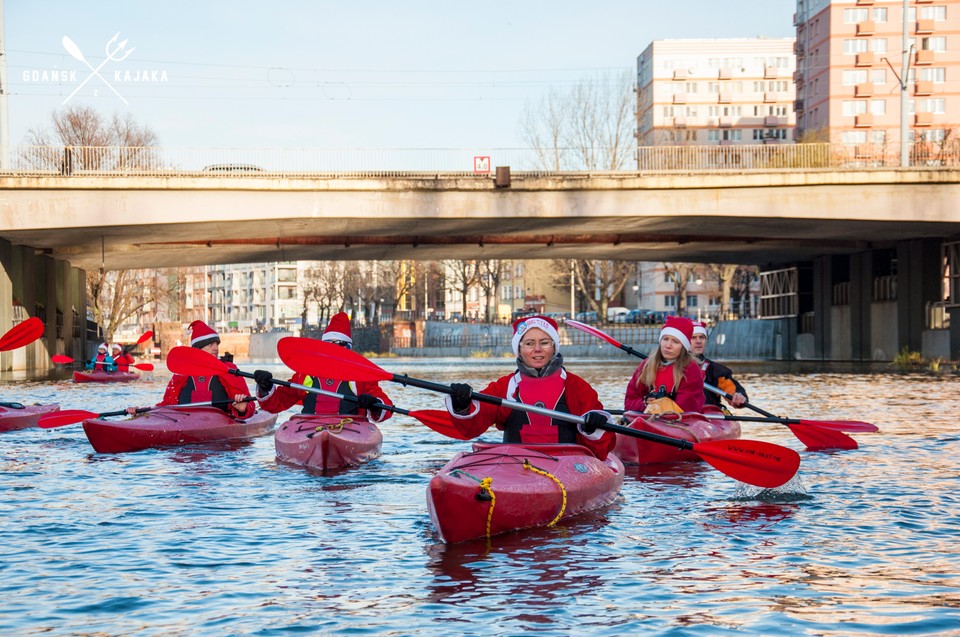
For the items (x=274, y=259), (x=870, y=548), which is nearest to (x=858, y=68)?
(x=274, y=259)

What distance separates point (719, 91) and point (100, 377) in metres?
94.6

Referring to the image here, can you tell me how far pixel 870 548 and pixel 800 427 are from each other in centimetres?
607

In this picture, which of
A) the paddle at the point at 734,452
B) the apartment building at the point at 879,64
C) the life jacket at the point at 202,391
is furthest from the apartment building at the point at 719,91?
the paddle at the point at 734,452

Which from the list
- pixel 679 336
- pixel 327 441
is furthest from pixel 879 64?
pixel 327 441

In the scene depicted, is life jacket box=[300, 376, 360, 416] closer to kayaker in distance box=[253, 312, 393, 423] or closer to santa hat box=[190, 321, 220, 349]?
kayaker in distance box=[253, 312, 393, 423]

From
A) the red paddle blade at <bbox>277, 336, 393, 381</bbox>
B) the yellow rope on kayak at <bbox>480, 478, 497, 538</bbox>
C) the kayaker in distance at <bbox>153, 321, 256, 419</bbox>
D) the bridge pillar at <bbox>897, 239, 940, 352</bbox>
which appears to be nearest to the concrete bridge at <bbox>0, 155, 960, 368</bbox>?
the bridge pillar at <bbox>897, 239, 940, 352</bbox>

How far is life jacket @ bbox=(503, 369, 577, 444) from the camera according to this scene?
10164 mm

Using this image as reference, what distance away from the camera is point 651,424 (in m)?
13.2

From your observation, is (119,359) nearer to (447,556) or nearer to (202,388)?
(202,388)

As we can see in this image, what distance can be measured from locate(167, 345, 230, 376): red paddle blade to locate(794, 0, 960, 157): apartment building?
8338cm

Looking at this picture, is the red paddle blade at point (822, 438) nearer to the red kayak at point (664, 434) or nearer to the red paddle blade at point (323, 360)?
the red kayak at point (664, 434)

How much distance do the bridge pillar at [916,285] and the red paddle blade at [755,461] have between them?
3635 cm

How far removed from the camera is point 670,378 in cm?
1421

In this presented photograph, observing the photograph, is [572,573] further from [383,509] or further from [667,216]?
[667,216]
